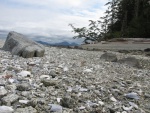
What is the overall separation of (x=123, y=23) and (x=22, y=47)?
64.8ft

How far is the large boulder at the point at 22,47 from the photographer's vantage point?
8.21 m

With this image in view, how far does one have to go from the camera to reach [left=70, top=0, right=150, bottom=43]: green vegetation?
2199 cm

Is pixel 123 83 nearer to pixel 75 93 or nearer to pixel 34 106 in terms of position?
pixel 75 93

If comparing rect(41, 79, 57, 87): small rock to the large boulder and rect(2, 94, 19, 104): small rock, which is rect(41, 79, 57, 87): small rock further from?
the large boulder

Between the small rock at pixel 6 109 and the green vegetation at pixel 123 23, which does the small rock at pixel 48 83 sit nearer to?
the small rock at pixel 6 109

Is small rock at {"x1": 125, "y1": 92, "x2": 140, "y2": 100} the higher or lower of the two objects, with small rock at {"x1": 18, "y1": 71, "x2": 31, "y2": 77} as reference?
lower

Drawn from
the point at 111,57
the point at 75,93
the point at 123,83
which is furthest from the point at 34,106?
the point at 111,57

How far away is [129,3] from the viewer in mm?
29500

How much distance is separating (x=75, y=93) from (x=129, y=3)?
26275mm

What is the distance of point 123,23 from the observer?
89.8ft

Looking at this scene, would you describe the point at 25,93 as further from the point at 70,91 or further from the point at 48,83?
the point at 70,91

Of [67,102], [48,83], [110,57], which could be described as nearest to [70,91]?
[48,83]

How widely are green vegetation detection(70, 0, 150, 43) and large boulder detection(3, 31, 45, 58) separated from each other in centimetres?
1284

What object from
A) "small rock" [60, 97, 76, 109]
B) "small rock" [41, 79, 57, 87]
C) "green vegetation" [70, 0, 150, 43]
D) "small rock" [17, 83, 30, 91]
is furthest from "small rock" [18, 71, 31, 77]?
"green vegetation" [70, 0, 150, 43]
